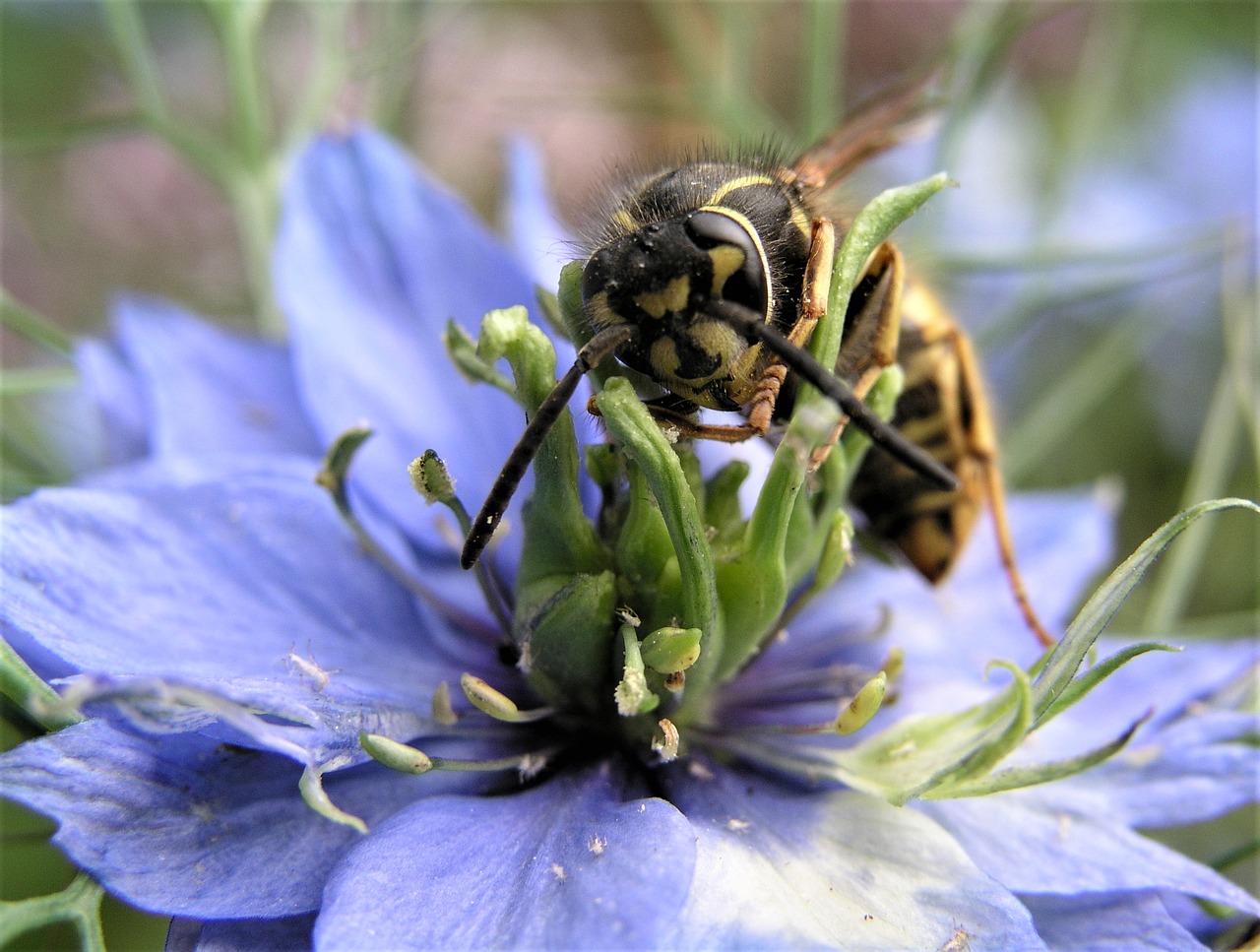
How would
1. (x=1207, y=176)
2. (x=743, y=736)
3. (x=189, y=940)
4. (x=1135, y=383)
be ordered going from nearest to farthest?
(x=189, y=940) < (x=743, y=736) < (x=1135, y=383) < (x=1207, y=176)

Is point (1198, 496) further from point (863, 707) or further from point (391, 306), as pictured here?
point (391, 306)

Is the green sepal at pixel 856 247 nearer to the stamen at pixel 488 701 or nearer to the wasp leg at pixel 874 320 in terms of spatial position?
the wasp leg at pixel 874 320

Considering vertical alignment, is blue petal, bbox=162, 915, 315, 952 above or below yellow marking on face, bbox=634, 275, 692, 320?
below

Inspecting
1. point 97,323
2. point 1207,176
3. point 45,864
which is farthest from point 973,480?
point 1207,176

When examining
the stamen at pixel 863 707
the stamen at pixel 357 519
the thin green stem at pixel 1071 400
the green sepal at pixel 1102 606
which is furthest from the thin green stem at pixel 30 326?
the thin green stem at pixel 1071 400

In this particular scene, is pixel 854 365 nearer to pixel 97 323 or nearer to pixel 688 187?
pixel 688 187

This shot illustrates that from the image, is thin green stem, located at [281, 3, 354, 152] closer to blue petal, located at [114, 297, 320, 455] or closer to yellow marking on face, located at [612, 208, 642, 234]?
blue petal, located at [114, 297, 320, 455]

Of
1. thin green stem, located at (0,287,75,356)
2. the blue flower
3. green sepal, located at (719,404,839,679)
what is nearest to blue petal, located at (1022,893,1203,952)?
the blue flower

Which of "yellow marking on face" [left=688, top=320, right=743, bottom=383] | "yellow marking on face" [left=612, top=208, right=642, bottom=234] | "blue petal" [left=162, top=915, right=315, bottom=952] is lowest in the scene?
"blue petal" [left=162, top=915, right=315, bottom=952]

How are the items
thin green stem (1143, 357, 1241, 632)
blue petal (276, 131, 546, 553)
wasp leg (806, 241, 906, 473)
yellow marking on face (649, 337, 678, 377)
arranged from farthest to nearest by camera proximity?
thin green stem (1143, 357, 1241, 632) < blue petal (276, 131, 546, 553) < wasp leg (806, 241, 906, 473) < yellow marking on face (649, 337, 678, 377)
